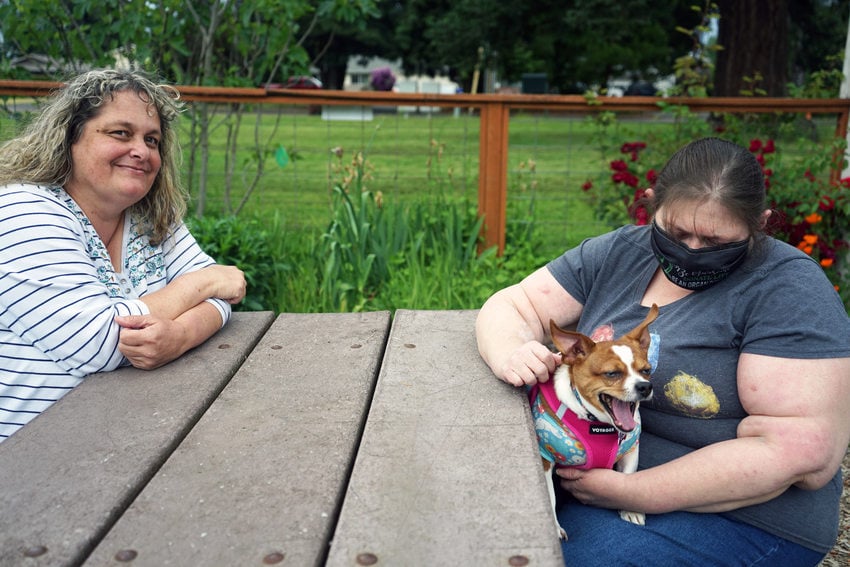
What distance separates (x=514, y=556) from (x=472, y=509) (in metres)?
0.16

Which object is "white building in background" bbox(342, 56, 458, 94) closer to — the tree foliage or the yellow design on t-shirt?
the tree foliage

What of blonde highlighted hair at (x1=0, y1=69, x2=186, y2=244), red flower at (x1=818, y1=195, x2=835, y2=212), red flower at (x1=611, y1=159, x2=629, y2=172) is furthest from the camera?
red flower at (x1=611, y1=159, x2=629, y2=172)

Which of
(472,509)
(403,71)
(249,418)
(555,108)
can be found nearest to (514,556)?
(472,509)

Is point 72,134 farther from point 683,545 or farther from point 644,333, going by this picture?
point 683,545

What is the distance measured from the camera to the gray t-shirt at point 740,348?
6.22 ft

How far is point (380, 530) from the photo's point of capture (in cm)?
140

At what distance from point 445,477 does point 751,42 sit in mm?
12230

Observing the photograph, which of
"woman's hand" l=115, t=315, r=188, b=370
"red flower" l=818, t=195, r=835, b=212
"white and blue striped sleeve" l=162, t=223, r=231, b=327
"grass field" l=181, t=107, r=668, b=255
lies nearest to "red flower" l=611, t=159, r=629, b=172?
"grass field" l=181, t=107, r=668, b=255

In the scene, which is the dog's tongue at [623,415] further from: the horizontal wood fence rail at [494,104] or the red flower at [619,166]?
the red flower at [619,166]

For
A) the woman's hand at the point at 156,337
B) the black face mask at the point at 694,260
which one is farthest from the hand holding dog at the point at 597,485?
the woman's hand at the point at 156,337

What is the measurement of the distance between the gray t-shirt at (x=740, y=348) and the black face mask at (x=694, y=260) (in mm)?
33

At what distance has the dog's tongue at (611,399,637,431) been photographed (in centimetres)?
189

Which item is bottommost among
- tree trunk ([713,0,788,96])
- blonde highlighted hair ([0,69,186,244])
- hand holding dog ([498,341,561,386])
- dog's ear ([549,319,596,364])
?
hand holding dog ([498,341,561,386])

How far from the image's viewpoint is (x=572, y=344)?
201 cm
